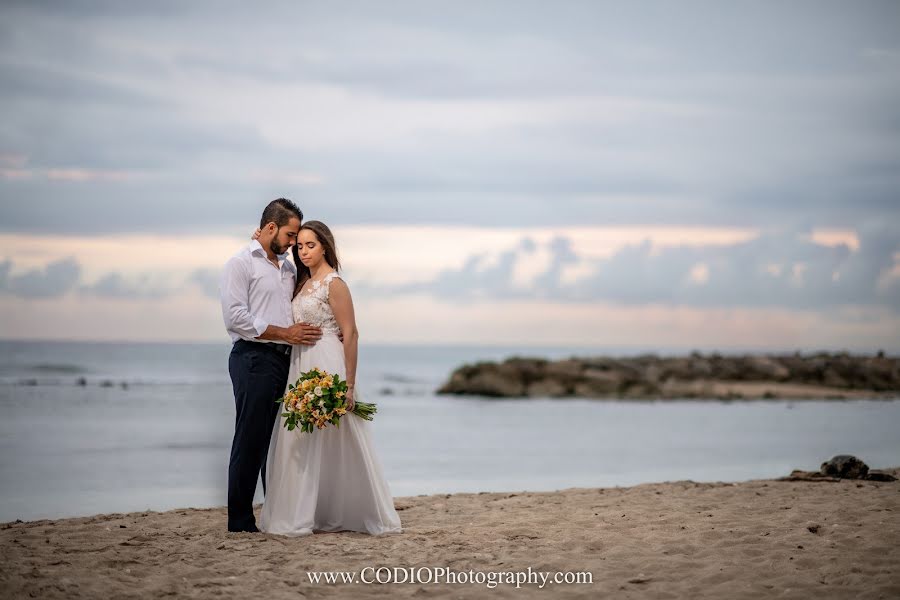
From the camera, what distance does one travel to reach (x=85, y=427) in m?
17.4

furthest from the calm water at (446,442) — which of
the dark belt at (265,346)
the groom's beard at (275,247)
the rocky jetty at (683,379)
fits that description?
the groom's beard at (275,247)

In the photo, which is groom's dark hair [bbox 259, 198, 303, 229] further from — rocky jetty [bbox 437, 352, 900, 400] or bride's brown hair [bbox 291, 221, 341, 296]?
rocky jetty [bbox 437, 352, 900, 400]

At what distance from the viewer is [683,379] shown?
33.2 metres

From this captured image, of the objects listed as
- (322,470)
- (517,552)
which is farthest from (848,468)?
(322,470)

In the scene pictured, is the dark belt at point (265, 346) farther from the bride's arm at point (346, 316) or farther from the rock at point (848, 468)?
the rock at point (848, 468)

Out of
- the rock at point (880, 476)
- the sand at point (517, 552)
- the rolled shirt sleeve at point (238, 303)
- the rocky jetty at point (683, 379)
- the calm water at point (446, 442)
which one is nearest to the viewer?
the sand at point (517, 552)

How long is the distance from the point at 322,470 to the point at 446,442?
964 centimetres

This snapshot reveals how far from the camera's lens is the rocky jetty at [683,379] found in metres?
31.1

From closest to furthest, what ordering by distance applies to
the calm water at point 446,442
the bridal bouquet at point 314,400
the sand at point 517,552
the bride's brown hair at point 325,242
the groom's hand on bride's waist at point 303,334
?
the sand at point 517,552
the bridal bouquet at point 314,400
the groom's hand on bride's waist at point 303,334
the bride's brown hair at point 325,242
the calm water at point 446,442

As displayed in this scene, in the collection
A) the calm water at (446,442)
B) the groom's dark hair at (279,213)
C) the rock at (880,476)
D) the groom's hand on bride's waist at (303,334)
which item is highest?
the groom's dark hair at (279,213)

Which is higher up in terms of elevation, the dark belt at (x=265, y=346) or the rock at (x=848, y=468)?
the dark belt at (x=265, y=346)

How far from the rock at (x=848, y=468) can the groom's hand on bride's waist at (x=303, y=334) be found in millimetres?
6051

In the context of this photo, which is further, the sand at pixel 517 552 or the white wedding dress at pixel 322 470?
the white wedding dress at pixel 322 470

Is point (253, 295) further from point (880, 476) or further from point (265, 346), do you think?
point (880, 476)
